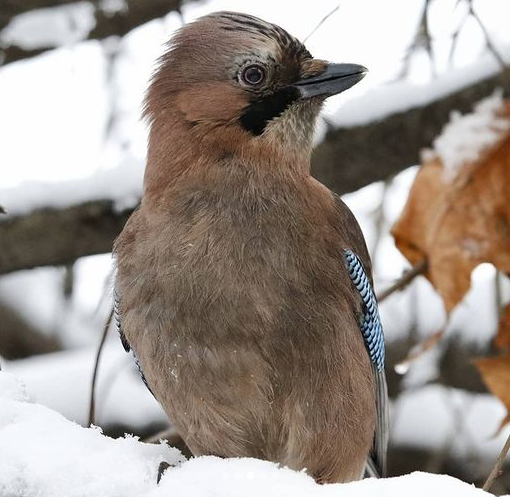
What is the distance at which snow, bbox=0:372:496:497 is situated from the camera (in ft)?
7.65

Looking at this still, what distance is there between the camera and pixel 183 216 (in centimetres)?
339

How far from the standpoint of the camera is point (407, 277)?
412 cm

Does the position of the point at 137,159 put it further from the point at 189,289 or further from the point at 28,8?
the point at 189,289

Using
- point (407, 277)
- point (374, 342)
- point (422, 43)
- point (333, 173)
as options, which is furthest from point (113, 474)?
point (422, 43)

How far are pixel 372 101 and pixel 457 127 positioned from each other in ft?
2.01

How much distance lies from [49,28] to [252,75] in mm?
1895

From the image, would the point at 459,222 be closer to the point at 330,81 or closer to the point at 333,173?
the point at 330,81

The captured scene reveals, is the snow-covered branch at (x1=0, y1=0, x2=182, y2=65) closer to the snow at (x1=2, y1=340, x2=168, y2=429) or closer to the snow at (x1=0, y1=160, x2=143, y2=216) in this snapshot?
the snow at (x1=0, y1=160, x2=143, y2=216)

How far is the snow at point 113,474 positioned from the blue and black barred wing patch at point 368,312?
113cm

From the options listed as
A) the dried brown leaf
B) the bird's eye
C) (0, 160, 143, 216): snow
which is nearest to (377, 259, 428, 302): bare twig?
the dried brown leaf

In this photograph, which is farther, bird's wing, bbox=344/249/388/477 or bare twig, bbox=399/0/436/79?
bare twig, bbox=399/0/436/79

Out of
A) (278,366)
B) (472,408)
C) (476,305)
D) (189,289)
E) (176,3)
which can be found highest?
(176,3)

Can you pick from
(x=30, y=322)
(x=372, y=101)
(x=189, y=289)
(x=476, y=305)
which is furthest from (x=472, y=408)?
(x=189, y=289)

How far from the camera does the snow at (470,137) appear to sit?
4.06 metres
